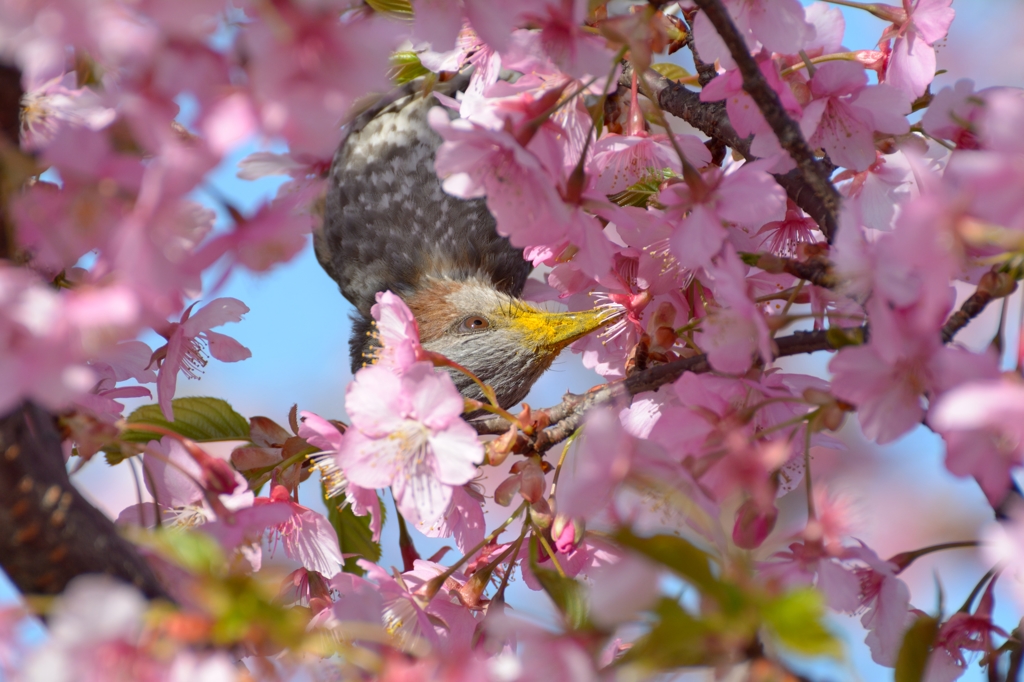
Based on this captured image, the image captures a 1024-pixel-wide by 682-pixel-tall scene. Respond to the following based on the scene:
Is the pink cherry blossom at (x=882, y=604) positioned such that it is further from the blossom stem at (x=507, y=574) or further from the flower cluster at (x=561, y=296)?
the blossom stem at (x=507, y=574)

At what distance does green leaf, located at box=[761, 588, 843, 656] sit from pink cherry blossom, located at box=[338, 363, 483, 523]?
1.67 feet

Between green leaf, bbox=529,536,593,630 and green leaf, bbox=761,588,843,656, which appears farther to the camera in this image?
green leaf, bbox=529,536,593,630

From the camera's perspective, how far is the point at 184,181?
0.64 metres

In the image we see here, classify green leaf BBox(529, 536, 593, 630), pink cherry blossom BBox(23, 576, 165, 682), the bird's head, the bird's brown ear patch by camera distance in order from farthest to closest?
the bird's brown ear patch, the bird's head, green leaf BBox(529, 536, 593, 630), pink cherry blossom BBox(23, 576, 165, 682)

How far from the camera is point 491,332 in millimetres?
3072

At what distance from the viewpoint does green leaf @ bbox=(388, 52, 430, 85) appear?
76.7 inches

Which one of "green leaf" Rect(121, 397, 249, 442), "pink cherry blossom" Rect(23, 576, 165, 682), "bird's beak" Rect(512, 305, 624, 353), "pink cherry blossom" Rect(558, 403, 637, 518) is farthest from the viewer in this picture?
"bird's beak" Rect(512, 305, 624, 353)

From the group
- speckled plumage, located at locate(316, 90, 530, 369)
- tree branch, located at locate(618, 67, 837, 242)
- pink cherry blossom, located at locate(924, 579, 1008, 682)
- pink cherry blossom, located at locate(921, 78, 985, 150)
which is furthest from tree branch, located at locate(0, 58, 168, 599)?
speckled plumage, located at locate(316, 90, 530, 369)

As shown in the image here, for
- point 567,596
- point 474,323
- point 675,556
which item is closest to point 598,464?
point 675,556

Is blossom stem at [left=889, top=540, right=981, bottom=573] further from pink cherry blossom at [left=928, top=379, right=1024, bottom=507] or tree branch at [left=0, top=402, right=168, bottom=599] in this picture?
tree branch at [left=0, top=402, right=168, bottom=599]

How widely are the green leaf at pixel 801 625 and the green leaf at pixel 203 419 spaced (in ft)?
3.81

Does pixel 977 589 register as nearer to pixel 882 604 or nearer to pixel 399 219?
pixel 882 604

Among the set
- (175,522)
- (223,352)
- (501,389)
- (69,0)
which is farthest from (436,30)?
(501,389)

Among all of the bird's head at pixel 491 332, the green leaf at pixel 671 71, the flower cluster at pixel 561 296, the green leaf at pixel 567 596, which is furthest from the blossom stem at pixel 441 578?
the bird's head at pixel 491 332
